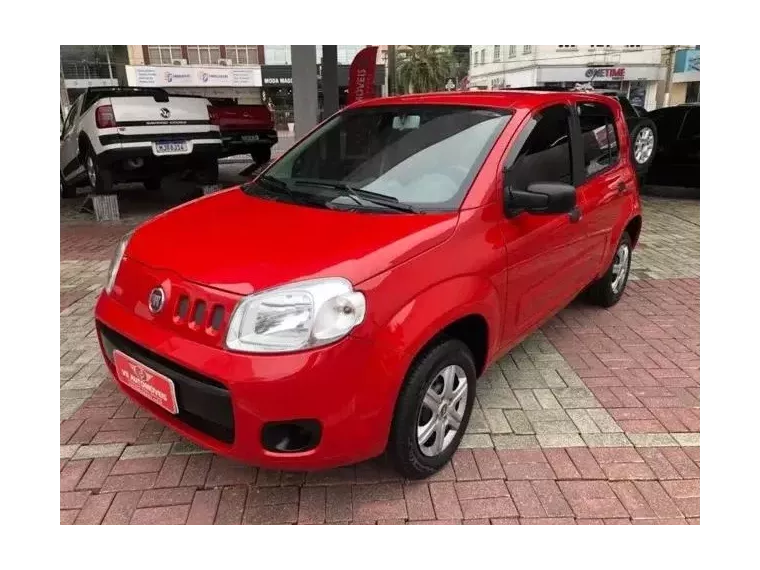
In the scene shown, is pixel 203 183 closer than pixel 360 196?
No

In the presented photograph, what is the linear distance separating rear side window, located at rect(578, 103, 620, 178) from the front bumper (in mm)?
2409

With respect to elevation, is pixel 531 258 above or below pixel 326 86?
below

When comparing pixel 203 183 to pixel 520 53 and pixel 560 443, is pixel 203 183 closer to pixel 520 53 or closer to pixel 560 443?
pixel 560 443

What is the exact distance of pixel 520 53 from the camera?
1539 inches

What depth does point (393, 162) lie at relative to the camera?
9.57 ft

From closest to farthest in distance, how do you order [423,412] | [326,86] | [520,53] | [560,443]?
[423,412] → [560,443] → [326,86] → [520,53]

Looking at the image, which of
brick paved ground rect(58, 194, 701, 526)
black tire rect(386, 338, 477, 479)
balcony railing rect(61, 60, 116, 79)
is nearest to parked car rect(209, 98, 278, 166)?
brick paved ground rect(58, 194, 701, 526)

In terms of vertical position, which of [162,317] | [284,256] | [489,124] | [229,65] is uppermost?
[229,65]

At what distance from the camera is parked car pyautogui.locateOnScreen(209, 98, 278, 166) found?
36.2 feet

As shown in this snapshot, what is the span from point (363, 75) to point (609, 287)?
7135 mm

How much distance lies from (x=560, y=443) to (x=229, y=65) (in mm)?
42931

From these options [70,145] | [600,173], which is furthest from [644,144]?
[70,145]

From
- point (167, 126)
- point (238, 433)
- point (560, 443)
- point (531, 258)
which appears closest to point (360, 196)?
point (531, 258)

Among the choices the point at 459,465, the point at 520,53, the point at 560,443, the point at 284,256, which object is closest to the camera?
the point at 284,256
